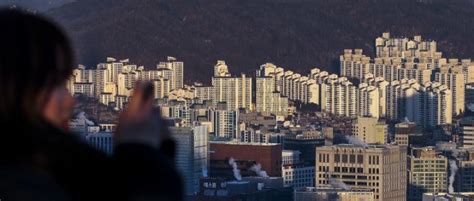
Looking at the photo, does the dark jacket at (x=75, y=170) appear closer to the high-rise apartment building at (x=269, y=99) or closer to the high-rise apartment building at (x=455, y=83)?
the high-rise apartment building at (x=269, y=99)

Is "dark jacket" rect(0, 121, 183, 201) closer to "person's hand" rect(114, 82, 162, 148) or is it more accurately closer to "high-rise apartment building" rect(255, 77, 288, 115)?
"person's hand" rect(114, 82, 162, 148)

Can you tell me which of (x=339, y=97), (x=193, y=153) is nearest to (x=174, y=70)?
(x=339, y=97)

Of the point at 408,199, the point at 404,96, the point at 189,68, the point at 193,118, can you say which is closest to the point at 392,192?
the point at 408,199

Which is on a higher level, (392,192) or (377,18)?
(377,18)

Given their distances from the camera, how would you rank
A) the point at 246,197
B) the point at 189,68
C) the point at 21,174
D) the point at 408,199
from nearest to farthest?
the point at 21,174 → the point at 246,197 → the point at 408,199 → the point at 189,68

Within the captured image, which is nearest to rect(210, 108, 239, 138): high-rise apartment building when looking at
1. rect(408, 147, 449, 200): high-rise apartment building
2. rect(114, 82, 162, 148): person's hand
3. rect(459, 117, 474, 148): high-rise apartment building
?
rect(459, 117, 474, 148): high-rise apartment building

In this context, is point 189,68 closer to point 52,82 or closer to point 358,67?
point 358,67

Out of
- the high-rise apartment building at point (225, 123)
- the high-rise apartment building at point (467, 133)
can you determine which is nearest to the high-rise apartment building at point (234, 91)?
the high-rise apartment building at point (225, 123)

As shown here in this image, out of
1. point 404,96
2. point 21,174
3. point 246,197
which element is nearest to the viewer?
point 21,174
